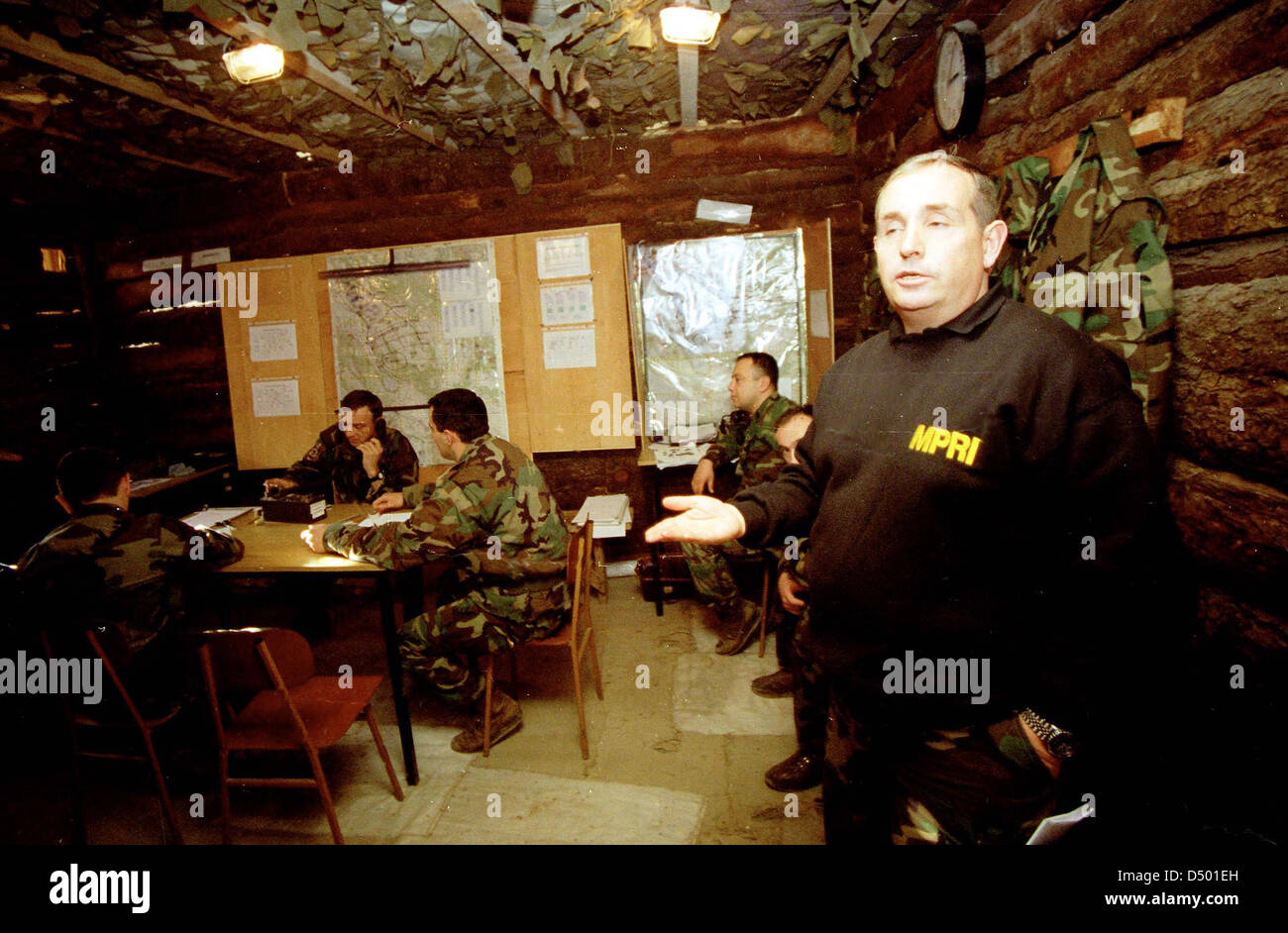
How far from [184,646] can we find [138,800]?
1005mm

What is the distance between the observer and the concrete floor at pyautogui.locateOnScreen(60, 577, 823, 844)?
8.66 feet

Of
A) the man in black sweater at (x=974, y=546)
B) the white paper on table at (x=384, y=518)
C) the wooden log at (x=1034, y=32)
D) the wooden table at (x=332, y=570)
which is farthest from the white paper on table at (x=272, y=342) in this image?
the wooden log at (x=1034, y=32)

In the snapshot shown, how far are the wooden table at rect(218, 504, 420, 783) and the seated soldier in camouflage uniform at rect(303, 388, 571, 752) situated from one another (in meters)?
0.09

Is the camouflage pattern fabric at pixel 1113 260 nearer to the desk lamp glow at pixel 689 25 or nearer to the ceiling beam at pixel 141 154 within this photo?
the desk lamp glow at pixel 689 25

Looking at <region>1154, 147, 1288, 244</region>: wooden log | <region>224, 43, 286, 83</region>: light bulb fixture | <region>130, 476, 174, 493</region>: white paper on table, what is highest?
<region>224, 43, 286, 83</region>: light bulb fixture

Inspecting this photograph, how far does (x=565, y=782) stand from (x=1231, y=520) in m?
2.76

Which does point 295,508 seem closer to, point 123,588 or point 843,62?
point 123,588

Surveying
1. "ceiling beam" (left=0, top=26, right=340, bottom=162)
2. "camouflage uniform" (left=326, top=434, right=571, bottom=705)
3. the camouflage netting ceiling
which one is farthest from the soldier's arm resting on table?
"ceiling beam" (left=0, top=26, right=340, bottom=162)

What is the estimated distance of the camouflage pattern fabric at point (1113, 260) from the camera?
174 centimetres

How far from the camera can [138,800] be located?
3000mm

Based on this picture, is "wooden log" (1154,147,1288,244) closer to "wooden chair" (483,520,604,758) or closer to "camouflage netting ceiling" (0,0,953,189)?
"camouflage netting ceiling" (0,0,953,189)

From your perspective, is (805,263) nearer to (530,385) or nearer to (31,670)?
(530,385)
